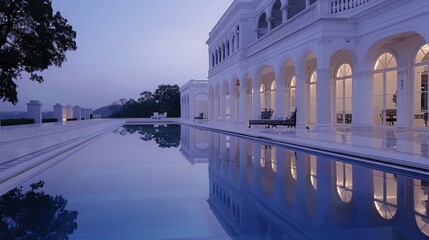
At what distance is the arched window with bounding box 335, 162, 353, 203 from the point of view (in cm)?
477

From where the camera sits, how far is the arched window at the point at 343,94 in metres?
17.6

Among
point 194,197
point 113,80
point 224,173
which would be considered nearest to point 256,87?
point 224,173

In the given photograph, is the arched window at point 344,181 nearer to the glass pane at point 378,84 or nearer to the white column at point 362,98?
the white column at point 362,98

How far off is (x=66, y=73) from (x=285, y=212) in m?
58.1

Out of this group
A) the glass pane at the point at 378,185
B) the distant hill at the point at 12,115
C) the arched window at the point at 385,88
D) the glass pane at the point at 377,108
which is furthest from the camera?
the distant hill at the point at 12,115

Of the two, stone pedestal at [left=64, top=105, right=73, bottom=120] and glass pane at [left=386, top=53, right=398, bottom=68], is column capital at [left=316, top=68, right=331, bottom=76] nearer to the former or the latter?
glass pane at [left=386, top=53, right=398, bottom=68]

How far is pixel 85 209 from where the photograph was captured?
4191 millimetres

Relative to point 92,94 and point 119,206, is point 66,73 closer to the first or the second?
point 92,94

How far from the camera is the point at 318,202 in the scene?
4.41m

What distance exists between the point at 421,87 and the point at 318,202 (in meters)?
11.5

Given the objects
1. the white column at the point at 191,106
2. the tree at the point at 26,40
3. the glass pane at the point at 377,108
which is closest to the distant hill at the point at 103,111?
the white column at the point at 191,106

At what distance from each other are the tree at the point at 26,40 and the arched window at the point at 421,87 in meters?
16.7

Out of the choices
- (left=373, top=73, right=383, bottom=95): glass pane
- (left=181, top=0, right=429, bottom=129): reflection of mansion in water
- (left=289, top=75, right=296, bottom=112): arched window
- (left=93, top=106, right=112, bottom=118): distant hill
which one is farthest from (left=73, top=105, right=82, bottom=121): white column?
(left=373, top=73, right=383, bottom=95): glass pane

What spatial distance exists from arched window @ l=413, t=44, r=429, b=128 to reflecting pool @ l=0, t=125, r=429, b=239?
27.2ft
